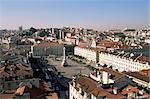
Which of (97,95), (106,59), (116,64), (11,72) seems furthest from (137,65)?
(97,95)

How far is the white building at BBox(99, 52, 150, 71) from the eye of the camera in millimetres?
15641

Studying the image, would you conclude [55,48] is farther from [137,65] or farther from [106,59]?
[137,65]

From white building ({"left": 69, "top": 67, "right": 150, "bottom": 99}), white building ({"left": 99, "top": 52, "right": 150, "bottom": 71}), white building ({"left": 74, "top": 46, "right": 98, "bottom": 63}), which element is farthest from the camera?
white building ({"left": 74, "top": 46, "right": 98, "bottom": 63})

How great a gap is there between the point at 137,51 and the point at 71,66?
5564 mm

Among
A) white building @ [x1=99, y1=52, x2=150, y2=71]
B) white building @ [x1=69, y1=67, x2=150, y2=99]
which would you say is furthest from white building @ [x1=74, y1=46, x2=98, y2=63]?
white building @ [x1=69, y1=67, x2=150, y2=99]

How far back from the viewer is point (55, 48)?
2855 cm

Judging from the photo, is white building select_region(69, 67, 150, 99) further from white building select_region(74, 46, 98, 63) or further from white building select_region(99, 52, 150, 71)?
white building select_region(74, 46, 98, 63)

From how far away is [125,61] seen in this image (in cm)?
1747

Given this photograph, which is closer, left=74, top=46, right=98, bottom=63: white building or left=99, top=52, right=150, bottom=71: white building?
left=99, top=52, right=150, bottom=71: white building

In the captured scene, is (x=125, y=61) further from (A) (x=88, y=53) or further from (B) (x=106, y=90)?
(B) (x=106, y=90)

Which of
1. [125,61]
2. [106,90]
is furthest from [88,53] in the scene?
[106,90]

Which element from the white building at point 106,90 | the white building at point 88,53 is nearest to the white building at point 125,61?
the white building at point 88,53

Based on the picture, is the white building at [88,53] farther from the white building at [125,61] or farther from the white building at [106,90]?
the white building at [106,90]

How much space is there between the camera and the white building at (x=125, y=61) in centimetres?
1564
